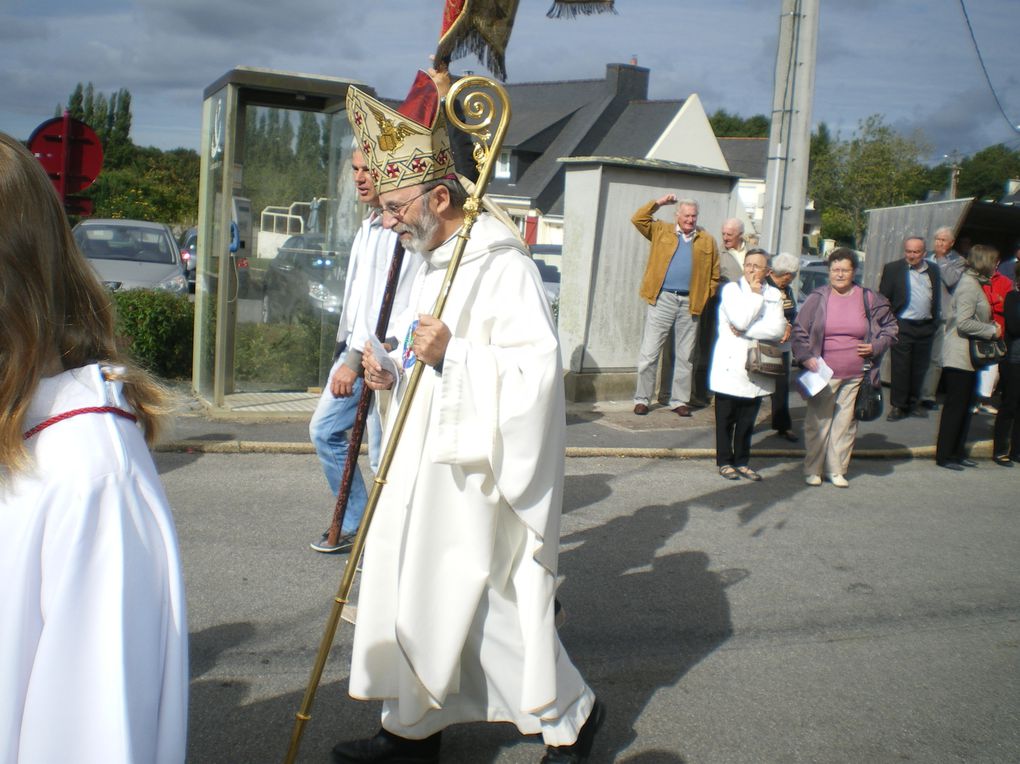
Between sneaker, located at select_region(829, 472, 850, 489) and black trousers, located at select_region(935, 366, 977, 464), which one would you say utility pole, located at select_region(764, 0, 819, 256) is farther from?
sneaker, located at select_region(829, 472, 850, 489)

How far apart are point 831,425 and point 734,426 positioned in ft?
2.55

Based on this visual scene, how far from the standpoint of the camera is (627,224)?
35.3ft

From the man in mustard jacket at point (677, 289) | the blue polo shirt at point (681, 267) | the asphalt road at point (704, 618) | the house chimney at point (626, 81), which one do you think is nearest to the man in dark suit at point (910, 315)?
the man in mustard jacket at point (677, 289)

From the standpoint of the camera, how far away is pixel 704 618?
5117mm

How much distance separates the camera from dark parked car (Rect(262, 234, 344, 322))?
9.55 metres

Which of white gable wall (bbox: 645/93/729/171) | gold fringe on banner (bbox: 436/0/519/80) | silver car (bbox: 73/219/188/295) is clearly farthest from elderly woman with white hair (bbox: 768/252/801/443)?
white gable wall (bbox: 645/93/729/171)

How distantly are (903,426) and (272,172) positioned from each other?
23.1 ft

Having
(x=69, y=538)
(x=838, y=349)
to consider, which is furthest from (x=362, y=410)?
(x=838, y=349)

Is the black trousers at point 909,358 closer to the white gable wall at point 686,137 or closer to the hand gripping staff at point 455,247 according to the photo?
the hand gripping staff at point 455,247

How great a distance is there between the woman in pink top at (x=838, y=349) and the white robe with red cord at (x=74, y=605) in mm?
7028

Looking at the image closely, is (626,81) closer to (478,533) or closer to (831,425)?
(831,425)

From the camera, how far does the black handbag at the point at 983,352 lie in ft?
28.7

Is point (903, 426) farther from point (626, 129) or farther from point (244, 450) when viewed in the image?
point (626, 129)

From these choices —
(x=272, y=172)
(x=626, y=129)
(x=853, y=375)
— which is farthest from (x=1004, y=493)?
(x=626, y=129)
